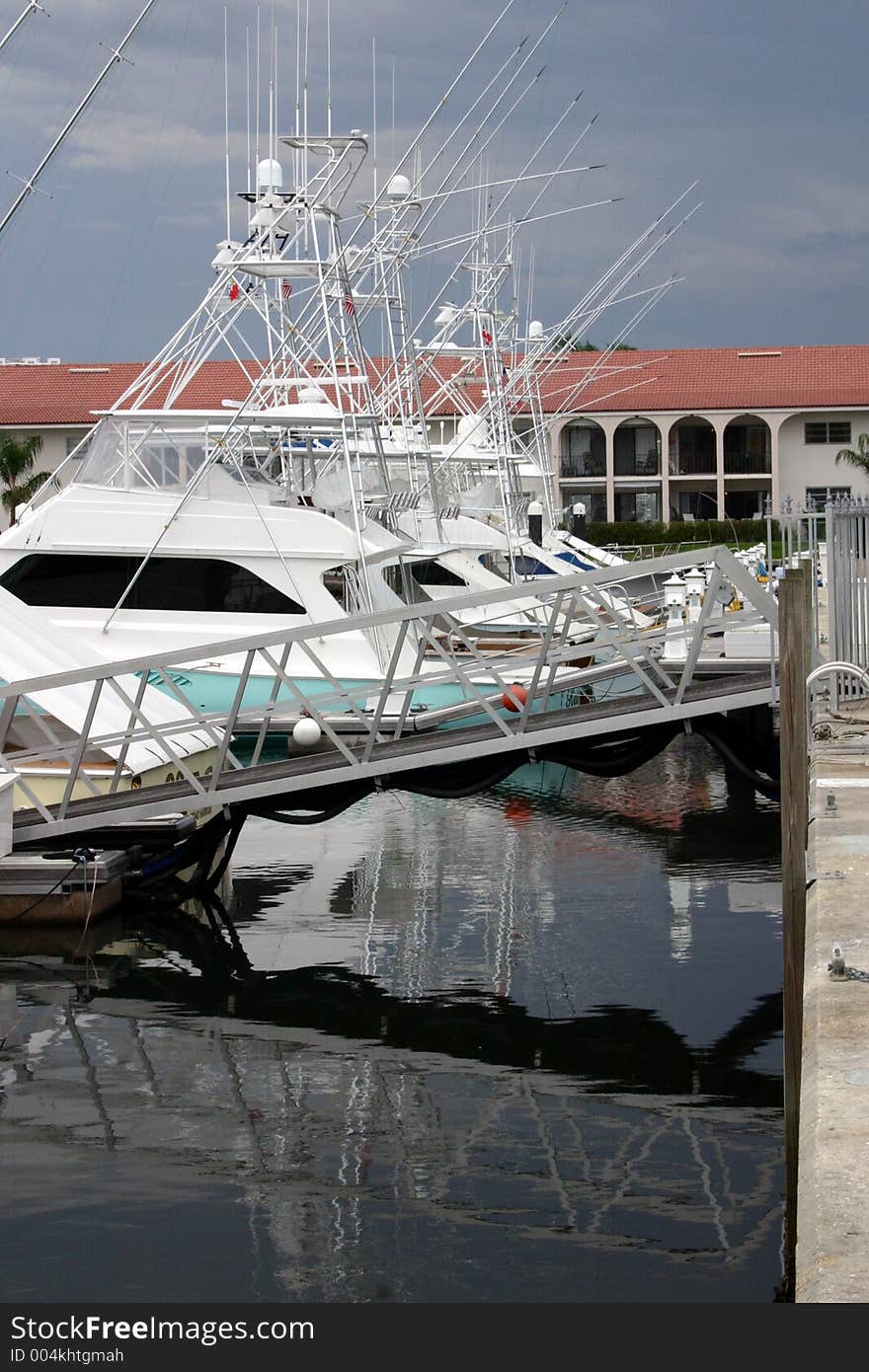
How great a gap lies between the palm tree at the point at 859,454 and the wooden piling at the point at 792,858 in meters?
57.9

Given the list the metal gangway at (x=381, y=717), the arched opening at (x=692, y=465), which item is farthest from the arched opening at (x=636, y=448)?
the metal gangway at (x=381, y=717)

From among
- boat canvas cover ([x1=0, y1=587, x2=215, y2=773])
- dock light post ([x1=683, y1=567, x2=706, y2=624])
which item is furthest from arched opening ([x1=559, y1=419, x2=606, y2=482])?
boat canvas cover ([x1=0, y1=587, x2=215, y2=773])

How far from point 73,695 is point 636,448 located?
181ft

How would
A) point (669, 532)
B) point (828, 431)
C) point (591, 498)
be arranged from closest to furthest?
1. point (669, 532)
2. point (828, 431)
3. point (591, 498)

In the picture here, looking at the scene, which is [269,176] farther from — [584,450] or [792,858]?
[584,450]

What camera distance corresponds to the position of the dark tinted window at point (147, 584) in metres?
23.5

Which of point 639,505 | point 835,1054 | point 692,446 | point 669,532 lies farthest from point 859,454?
point 835,1054

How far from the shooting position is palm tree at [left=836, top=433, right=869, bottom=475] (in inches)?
2581

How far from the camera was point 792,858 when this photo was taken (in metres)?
9.22

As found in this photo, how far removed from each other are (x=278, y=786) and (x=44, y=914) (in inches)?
91.4

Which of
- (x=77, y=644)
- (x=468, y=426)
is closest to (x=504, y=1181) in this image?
(x=77, y=644)

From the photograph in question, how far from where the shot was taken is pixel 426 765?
Answer: 14734 mm

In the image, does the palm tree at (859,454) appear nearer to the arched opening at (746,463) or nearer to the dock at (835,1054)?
the arched opening at (746,463)

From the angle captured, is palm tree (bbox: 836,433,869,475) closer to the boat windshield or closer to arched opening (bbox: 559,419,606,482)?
arched opening (bbox: 559,419,606,482)
